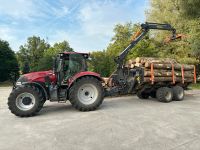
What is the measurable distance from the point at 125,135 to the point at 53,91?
3772mm

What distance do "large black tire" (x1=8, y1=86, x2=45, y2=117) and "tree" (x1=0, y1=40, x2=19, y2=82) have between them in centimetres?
2241

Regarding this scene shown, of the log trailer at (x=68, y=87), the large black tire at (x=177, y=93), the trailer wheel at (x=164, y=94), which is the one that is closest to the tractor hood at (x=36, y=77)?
the log trailer at (x=68, y=87)

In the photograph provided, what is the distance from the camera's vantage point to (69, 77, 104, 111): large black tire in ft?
27.8

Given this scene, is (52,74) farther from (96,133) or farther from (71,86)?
(96,133)

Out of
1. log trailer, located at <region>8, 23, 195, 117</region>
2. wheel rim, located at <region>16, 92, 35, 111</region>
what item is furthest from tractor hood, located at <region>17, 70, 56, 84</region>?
wheel rim, located at <region>16, 92, 35, 111</region>

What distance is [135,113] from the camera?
8.18m

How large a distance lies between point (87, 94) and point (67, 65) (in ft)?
4.47

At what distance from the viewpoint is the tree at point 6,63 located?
1166 inches

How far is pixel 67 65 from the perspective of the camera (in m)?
8.97

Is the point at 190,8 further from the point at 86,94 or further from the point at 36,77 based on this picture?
the point at 36,77

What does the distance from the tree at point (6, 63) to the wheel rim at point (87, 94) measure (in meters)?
22.4

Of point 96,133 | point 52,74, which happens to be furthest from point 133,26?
point 96,133

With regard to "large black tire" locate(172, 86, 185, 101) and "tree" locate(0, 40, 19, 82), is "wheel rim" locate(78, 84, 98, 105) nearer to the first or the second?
"large black tire" locate(172, 86, 185, 101)

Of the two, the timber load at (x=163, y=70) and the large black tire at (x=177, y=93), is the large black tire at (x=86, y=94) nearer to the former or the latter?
the timber load at (x=163, y=70)
